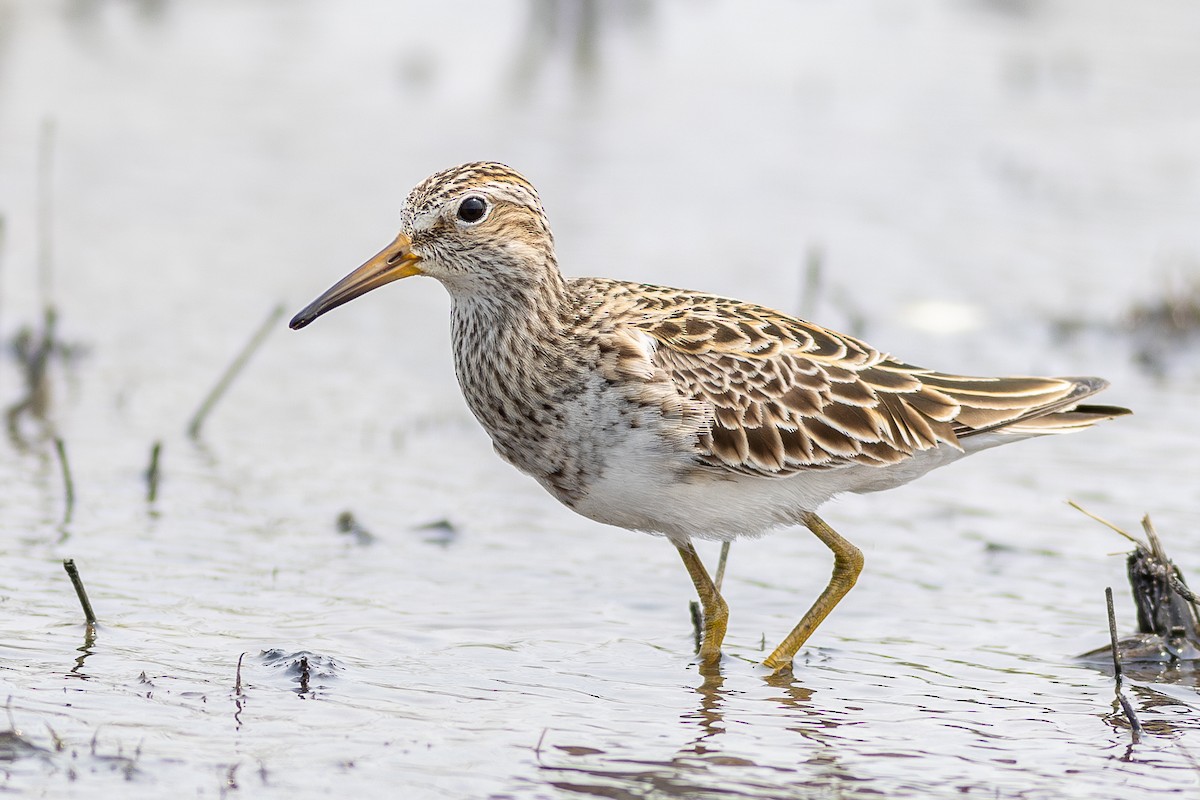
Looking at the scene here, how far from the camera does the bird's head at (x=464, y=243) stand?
736 centimetres

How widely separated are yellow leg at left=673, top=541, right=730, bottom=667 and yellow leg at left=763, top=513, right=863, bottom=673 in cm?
23

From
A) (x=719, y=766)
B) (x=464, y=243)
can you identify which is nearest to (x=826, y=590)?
(x=719, y=766)

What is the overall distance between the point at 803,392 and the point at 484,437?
320cm

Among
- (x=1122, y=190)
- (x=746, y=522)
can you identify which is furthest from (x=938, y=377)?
(x=1122, y=190)

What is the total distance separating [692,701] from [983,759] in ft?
3.89

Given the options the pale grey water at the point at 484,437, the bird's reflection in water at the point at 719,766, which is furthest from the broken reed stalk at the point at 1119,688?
the bird's reflection in water at the point at 719,766

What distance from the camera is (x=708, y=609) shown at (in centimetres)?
763

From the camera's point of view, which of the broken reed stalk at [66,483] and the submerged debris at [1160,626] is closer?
the submerged debris at [1160,626]

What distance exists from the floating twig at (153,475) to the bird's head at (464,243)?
5.70 feet

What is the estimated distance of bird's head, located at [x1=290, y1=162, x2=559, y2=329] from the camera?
7.36 m

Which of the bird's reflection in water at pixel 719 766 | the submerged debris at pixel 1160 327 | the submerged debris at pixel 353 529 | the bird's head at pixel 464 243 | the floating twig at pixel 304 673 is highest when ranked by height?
the submerged debris at pixel 1160 327

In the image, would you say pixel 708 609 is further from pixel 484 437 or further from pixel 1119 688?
pixel 484 437

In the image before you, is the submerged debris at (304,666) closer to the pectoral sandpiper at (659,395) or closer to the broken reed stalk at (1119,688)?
the pectoral sandpiper at (659,395)

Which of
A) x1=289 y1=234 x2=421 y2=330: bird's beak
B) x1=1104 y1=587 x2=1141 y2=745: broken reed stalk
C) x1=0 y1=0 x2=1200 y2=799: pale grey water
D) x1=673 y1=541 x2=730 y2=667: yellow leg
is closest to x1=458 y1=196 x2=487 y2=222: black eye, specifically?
x1=289 y1=234 x2=421 y2=330: bird's beak
